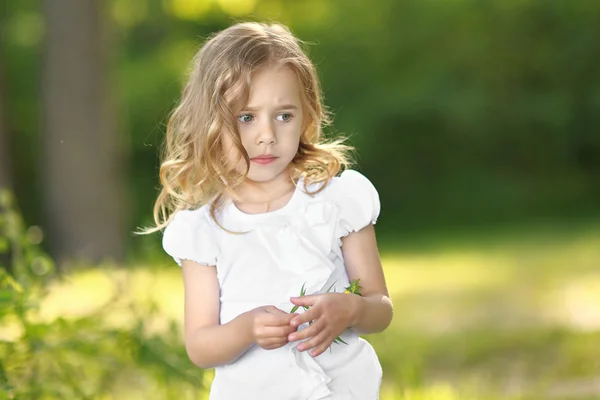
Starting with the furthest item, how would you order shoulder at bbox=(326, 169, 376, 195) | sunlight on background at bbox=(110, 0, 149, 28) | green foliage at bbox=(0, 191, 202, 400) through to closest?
sunlight on background at bbox=(110, 0, 149, 28)
green foliage at bbox=(0, 191, 202, 400)
shoulder at bbox=(326, 169, 376, 195)

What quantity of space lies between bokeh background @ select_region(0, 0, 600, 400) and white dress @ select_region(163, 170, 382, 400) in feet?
2.91

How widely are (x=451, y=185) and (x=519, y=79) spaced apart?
233 cm

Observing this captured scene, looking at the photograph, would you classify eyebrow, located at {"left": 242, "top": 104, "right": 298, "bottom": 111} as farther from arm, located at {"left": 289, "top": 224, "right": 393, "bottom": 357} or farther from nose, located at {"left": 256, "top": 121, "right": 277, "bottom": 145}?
arm, located at {"left": 289, "top": 224, "right": 393, "bottom": 357}

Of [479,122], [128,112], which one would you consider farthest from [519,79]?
[128,112]

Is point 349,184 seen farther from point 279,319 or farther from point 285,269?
point 279,319

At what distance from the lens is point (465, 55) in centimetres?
1808

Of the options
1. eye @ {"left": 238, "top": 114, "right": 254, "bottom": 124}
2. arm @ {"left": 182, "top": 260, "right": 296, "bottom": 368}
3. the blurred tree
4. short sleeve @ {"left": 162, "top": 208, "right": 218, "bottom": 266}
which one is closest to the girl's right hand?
arm @ {"left": 182, "top": 260, "right": 296, "bottom": 368}

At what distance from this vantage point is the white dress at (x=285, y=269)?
2541 mm

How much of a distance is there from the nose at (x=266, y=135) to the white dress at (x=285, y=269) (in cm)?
17

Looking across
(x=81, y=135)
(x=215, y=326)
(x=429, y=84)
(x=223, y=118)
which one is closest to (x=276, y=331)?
(x=215, y=326)

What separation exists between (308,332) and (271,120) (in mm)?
531

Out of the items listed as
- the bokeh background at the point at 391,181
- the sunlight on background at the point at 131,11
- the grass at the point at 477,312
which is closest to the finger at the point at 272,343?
the bokeh background at the point at 391,181

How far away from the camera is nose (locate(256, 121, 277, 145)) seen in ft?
8.39

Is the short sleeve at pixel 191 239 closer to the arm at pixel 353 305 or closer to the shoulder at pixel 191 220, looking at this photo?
the shoulder at pixel 191 220
